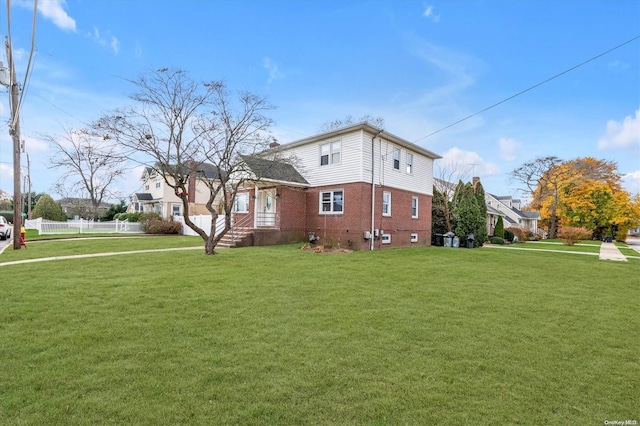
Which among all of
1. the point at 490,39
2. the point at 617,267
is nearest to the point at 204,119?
the point at 490,39

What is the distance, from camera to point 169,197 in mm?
34312

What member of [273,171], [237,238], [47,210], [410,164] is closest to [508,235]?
[410,164]

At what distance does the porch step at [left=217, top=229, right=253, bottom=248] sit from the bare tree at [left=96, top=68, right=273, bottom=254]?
9.42 feet

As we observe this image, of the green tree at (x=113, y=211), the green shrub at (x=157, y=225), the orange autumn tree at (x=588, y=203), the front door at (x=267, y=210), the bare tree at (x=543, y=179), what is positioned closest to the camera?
the front door at (x=267, y=210)

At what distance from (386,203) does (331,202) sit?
299cm

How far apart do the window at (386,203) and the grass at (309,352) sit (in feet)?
30.5

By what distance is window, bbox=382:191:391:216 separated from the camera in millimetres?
16781

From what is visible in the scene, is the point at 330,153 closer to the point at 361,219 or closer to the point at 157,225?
the point at 361,219

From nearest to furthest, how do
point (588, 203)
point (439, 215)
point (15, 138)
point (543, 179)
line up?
point (15, 138)
point (439, 215)
point (588, 203)
point (543, 179)

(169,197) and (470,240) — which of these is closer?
(470,240)

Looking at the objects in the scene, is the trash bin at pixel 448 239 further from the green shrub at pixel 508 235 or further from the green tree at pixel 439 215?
the green shrub at pixel 508 235

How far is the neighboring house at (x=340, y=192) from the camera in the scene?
15508mm

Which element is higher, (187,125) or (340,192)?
(187,125)

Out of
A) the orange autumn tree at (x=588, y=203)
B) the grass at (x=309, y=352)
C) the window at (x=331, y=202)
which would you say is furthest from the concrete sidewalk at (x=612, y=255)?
the orange autumn tree at (x=588, y=203)
